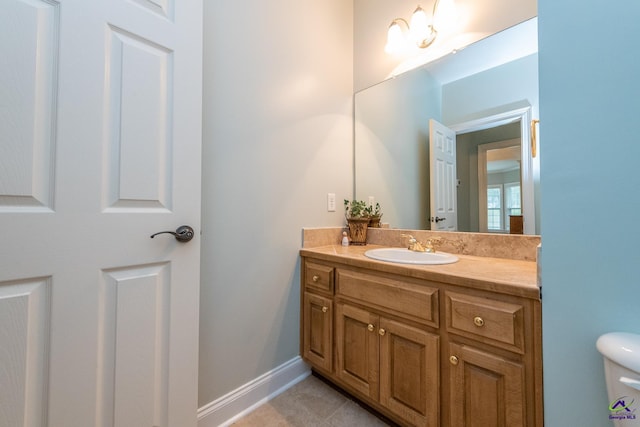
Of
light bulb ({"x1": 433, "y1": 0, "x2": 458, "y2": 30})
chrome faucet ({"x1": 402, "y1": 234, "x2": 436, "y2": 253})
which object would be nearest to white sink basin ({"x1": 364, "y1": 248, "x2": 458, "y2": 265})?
chrome faucet ({"x1": 402, "y1": 234, "x2": 436, "y2": 253})

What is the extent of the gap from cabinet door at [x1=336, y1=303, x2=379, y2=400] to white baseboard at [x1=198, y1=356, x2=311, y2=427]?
33 centimetres

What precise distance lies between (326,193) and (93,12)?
4.22ft

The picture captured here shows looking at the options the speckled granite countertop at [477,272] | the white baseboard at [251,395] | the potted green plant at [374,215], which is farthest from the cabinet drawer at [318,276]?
the potted green plant at [374,215]

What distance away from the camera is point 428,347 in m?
0.96

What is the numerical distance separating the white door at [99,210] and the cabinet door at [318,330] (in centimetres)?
66

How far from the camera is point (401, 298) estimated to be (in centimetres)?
104

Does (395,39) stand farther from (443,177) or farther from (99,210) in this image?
(99,210)

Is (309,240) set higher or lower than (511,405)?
higher

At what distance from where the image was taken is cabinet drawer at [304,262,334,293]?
4.42ft

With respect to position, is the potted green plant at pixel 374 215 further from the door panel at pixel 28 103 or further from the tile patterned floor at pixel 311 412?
the door panel at pixel 28 103

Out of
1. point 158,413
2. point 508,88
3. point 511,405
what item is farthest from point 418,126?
point 158,413

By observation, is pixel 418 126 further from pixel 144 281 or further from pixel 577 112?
pixel 144 281

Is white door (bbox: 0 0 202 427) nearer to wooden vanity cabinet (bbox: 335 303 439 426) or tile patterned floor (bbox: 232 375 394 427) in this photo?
tile patterned floor (bbox: 232 375 394 427)

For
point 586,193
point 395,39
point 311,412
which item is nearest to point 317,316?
point 311,412
